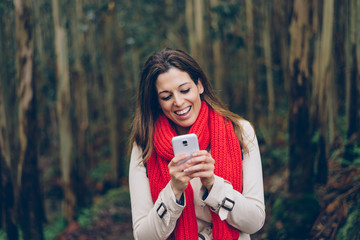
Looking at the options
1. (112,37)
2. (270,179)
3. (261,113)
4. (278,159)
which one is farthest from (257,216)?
(261,113)

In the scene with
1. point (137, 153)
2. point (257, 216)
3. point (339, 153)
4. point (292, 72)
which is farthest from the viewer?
point (339, 153)

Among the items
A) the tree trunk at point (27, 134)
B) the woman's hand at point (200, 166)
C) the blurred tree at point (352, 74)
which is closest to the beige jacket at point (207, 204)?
the woman's hand at point (200, 166)

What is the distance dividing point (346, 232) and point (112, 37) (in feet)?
28.6

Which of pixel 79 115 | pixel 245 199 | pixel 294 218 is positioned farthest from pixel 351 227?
pixel 79 115

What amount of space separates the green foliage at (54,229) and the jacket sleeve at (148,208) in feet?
22.1

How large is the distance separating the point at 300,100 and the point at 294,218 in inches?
66.5

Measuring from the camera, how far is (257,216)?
81.4 inches

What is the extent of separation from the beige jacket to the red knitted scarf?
54 mm

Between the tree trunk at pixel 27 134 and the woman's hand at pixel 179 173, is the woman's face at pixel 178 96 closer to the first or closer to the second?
the woman's hand at pixel 179 173

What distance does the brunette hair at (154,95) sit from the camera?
7.48 ft

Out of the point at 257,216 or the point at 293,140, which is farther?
the point at 293,140

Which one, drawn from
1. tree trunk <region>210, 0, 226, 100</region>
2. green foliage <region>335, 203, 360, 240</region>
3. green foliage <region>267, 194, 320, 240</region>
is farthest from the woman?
tree trunk <region>210, 0, 226, 100</region>

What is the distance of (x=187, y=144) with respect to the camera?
6.34 ft

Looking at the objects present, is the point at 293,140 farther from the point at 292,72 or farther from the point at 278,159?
the point at 278,159
